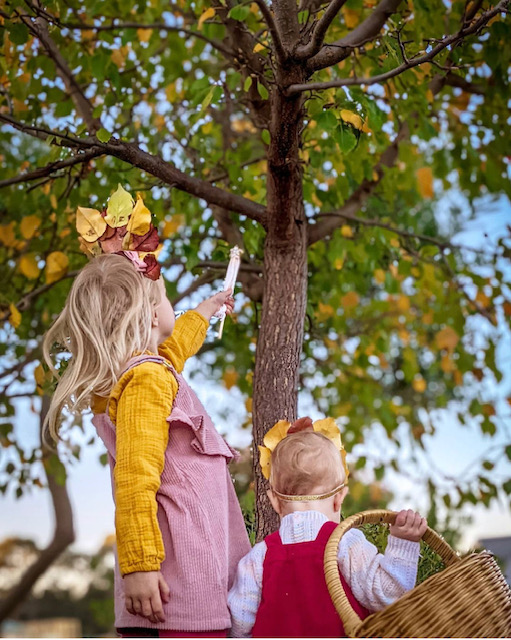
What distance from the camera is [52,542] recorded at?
4977mm

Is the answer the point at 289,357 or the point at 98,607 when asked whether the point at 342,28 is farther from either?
the point at 98,607

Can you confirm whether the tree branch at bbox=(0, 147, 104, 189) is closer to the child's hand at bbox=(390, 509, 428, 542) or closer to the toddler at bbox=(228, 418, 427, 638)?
the toddler at bbox=(228, 418, 427, 638)

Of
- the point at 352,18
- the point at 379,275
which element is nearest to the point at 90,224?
the point at 352,18

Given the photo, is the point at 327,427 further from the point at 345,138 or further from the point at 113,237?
the point at 345,138

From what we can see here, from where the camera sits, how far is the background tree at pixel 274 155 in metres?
2.20

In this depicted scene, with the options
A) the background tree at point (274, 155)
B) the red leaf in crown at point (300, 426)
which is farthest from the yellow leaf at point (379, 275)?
the red leaf in crown at point (300, 426)

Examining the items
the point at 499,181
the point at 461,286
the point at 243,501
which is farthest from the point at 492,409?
the point at 243,501

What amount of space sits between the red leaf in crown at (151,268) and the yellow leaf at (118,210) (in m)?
0.14

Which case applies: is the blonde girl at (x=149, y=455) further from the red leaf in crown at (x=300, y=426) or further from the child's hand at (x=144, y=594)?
the red leaf in crown at (x=300, y=426)

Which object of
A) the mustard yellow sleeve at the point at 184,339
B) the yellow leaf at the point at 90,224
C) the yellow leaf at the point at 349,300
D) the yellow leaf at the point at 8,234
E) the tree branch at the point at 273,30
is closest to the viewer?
the tree branch at the point at 273,30

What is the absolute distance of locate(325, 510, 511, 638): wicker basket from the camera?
1294 millimetres

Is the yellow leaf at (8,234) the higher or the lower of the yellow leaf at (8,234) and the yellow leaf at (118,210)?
Answer: the higher

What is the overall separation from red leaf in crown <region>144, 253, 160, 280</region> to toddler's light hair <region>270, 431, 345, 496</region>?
52 centimetres

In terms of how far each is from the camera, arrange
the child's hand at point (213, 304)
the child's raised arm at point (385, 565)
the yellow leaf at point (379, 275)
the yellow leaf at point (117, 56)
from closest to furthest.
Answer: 1. the child's raised arm at point (385, 565)
2. the child's hand at point (213, 304)
3. the yellow leaf at point (117, 56)
4. the yellow leaf at point (379, 275)
